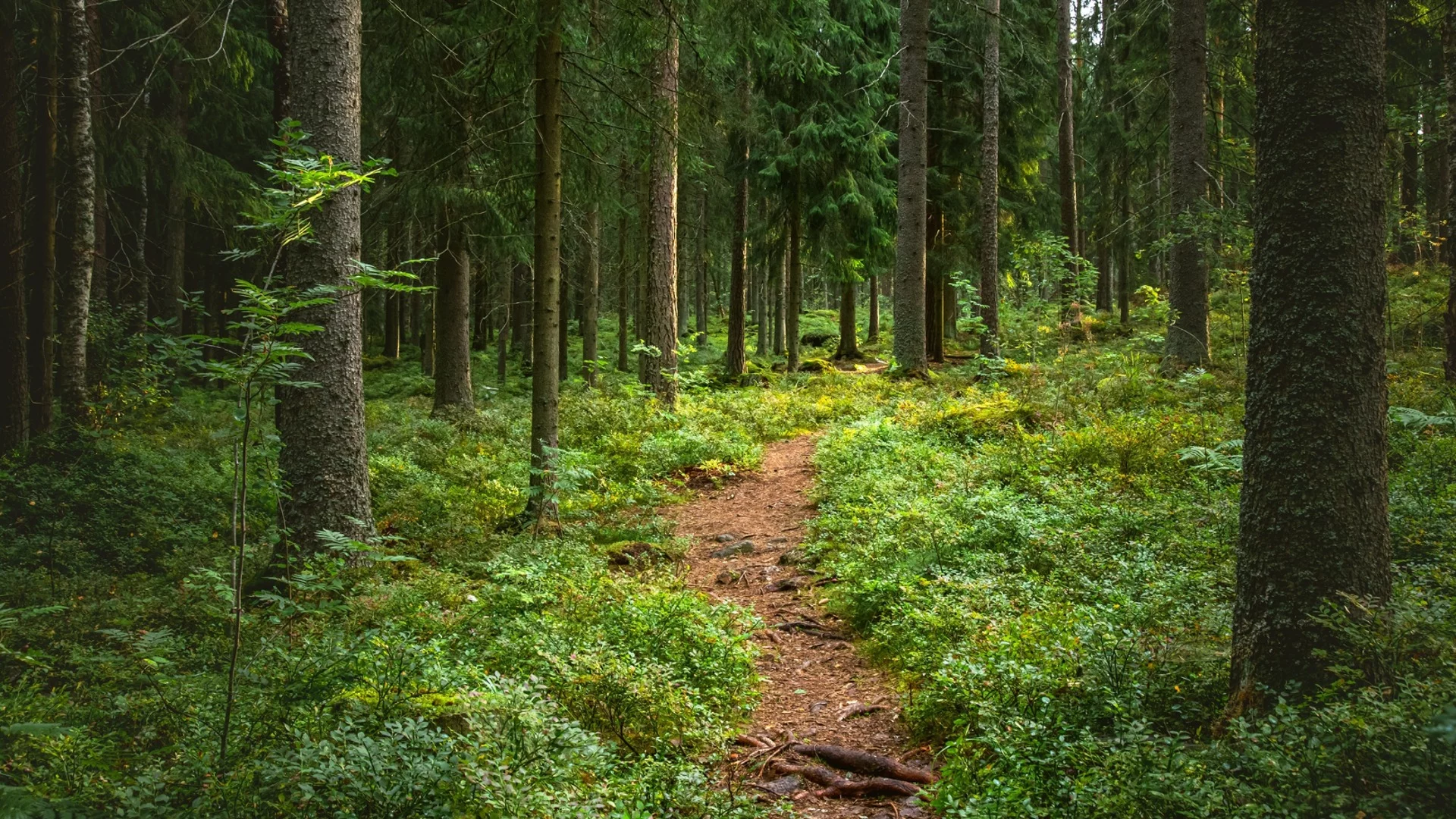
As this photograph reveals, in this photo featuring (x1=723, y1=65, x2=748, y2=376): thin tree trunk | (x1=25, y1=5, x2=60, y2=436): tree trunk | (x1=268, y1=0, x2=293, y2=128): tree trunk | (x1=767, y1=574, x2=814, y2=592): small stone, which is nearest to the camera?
(x1=767, y1=574, x2=814, y2=592): small stone

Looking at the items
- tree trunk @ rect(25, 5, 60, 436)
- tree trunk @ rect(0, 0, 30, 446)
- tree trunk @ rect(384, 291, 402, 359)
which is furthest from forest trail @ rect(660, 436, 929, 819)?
tree trunk @ rect(384, 291, 402, 359)

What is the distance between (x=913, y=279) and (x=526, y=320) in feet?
54.6

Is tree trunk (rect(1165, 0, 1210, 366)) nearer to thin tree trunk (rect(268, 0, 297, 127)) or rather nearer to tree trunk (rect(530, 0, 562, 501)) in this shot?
tree trunk (rect(530, 0, 562, 501))

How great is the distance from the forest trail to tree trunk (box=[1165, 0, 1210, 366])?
759 cm

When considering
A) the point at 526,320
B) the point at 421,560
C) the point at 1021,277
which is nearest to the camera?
the point at 421,560

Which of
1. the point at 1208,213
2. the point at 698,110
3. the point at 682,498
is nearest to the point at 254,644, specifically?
the point at 682,498

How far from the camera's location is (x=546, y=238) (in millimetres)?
7949

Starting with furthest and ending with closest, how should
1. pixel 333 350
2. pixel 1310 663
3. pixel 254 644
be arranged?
1. pixel 333 350
2. pixel 254 644
3. pixel 1310 663

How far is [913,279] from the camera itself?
15.3 meters

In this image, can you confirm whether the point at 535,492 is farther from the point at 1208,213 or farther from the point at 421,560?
the point at 1208,213

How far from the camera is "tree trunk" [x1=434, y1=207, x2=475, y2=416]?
1409cm

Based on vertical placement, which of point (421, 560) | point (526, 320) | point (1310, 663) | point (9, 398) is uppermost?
point (526, 320)

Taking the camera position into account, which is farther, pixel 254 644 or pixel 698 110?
pixel 698 110

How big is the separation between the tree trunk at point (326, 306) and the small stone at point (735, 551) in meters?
3.54
